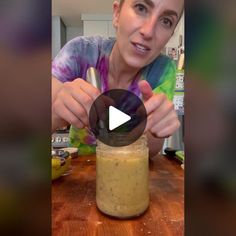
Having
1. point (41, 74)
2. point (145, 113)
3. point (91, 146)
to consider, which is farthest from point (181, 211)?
point (91, 146)

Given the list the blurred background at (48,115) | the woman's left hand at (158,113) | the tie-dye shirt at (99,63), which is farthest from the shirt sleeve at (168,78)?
the blurred background at (48,115)

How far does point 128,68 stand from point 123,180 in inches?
10.6

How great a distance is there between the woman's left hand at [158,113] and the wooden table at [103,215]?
91 mm

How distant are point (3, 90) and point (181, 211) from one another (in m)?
0.23

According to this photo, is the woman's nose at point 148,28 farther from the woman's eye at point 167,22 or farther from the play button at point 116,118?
the play button at point 116,118

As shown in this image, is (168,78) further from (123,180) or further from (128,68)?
(123,180)

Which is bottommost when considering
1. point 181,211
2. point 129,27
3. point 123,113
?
point 181,211

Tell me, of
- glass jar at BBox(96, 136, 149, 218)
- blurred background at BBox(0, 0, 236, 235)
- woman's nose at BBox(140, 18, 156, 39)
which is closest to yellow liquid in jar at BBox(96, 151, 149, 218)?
glass jar at BBox(96, 136, 149, 218)

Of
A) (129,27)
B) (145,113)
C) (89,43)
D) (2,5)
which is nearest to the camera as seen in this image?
(2,5)

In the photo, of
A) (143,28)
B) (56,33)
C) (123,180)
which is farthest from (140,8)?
(123,180)

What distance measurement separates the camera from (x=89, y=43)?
1.85 ft

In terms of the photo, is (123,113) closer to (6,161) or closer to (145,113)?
(145,113)

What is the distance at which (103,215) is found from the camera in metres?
0.27

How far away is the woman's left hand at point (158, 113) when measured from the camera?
26cm
